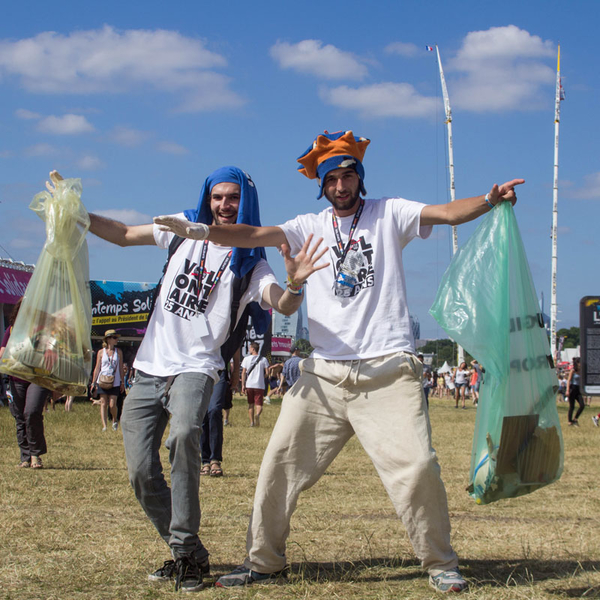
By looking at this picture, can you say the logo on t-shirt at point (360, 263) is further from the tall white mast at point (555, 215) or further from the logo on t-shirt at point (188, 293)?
the tall white mast at point (555, 215)

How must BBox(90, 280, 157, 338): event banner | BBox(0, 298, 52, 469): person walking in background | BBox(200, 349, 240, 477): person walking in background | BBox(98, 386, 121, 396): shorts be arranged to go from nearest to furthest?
1. BBox(200, 349, 240, 477): person walking in background
2. BBox(0, 298, 52, 469): person walking in background
3. BBox(98, 386, 121, 396): shorts
4. BBox(90, 280, 157, 338): event banner

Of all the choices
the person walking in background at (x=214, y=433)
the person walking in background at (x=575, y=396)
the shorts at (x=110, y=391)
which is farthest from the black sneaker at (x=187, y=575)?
the person walking in background at (x=575, y=396)

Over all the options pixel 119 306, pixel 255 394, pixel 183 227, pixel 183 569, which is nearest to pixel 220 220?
pixel 183 227

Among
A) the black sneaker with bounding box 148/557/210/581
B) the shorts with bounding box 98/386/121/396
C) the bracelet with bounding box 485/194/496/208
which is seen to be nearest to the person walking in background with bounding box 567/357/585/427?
the shorts with bounding box 98/386/121/396

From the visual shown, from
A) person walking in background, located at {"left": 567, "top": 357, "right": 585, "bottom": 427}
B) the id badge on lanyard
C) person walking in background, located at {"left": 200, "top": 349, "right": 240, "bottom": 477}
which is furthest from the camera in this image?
person walking in background, located at {"left": 567, "top": 357, "right": 585, "bottom": 427}

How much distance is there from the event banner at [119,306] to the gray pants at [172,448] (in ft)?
82.4

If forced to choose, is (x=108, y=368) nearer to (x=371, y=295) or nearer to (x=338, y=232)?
(x=338, y=232)

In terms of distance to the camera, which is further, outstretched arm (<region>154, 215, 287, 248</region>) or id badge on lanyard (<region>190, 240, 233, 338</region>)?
id badge on lanyard (<region>190, 240, 233, 338</region>)

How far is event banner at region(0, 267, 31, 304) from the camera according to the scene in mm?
19734

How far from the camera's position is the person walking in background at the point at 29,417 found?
310 inches

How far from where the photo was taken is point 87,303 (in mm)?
4020

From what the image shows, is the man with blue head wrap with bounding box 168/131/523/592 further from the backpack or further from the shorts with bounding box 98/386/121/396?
the shorts with bounding box 98/386/121/396

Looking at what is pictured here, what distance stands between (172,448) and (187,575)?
594mm

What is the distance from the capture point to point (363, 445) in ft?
12.0
